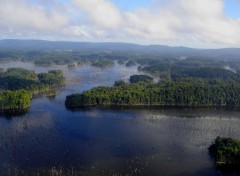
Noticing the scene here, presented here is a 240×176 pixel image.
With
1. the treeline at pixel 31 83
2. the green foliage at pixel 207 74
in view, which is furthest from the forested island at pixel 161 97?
the green foliage at pixel 207 74

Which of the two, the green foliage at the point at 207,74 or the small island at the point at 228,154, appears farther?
the green foliage at the point at 207,74

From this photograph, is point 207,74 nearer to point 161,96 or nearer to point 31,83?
point 161,96

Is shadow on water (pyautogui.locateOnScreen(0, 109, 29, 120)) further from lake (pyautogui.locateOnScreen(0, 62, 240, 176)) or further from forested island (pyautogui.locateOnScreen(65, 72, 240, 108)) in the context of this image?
forested island (pyautogui.locateOnScreen(65, 72, 240, 108))

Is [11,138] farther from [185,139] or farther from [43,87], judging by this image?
[43,87]

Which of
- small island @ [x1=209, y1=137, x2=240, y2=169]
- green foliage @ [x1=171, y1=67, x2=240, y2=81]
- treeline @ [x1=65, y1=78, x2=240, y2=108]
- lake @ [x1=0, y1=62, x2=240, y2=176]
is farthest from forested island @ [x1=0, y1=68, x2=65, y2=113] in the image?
green foliage @ [x1=171, y1=67, x2=240, y2=81]

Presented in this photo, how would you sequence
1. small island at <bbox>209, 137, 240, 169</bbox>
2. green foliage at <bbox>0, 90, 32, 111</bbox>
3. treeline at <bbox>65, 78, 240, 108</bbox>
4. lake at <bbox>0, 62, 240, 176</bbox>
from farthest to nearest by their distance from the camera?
treeline at <bbox>65, 78, 240, 108</bbox> → green foliage at <bbox>0, 90, 32, 111</bbox> → small island at <bbox>209, 137, 240, 169</bbox> → lake at <bbox>0, 62, 240, 176</bbox>

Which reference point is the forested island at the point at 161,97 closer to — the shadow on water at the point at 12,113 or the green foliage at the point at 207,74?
the shadow on water at the point at 12,113

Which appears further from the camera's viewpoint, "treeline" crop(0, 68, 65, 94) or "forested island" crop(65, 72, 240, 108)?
"treeline" crop(0, 68, 65, 94)

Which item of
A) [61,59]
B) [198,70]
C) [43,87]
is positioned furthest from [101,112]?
[61,59]

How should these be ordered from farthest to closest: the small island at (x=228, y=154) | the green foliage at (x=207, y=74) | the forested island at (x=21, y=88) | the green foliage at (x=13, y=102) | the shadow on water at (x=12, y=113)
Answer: the green foliage at (x=207, y=74), the forested island at (x=21, y=88), the green foliage at (x=13, y=102), the shadow on water at (x=12, y=113), the small island at (x=228, y=154)

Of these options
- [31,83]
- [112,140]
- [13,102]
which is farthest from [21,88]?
[112,140]
